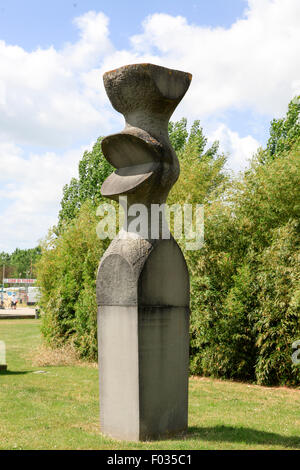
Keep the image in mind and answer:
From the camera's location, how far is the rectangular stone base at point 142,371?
532 centimetres

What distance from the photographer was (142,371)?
531cm

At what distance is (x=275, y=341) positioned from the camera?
9.30 meters

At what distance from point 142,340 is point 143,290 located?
19.2 inches

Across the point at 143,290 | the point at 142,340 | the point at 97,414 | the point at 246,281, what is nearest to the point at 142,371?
the point at 142,340

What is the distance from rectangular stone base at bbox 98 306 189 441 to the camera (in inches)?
209

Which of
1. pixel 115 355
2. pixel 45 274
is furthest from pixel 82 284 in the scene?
pixel 115 355

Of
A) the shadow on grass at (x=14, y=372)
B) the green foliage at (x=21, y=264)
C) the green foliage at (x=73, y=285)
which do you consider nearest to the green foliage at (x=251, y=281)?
→ the green foliage at (x=73, y=285)

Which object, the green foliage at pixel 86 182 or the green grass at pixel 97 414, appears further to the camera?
the green foliage at pixel 86 182

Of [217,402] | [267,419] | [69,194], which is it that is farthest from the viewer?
[69,194]

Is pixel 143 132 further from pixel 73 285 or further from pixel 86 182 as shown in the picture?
pixel 86 182

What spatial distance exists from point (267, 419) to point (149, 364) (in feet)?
7.66

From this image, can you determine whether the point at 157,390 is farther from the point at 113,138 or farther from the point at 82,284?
the point at 82,284

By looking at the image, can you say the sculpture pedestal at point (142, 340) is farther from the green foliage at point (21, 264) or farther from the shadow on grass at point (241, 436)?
the green foliage at point (21, 264)

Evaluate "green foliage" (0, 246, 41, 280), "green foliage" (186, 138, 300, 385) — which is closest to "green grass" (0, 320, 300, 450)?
"green foliage" (186, 138, 300, 385)
